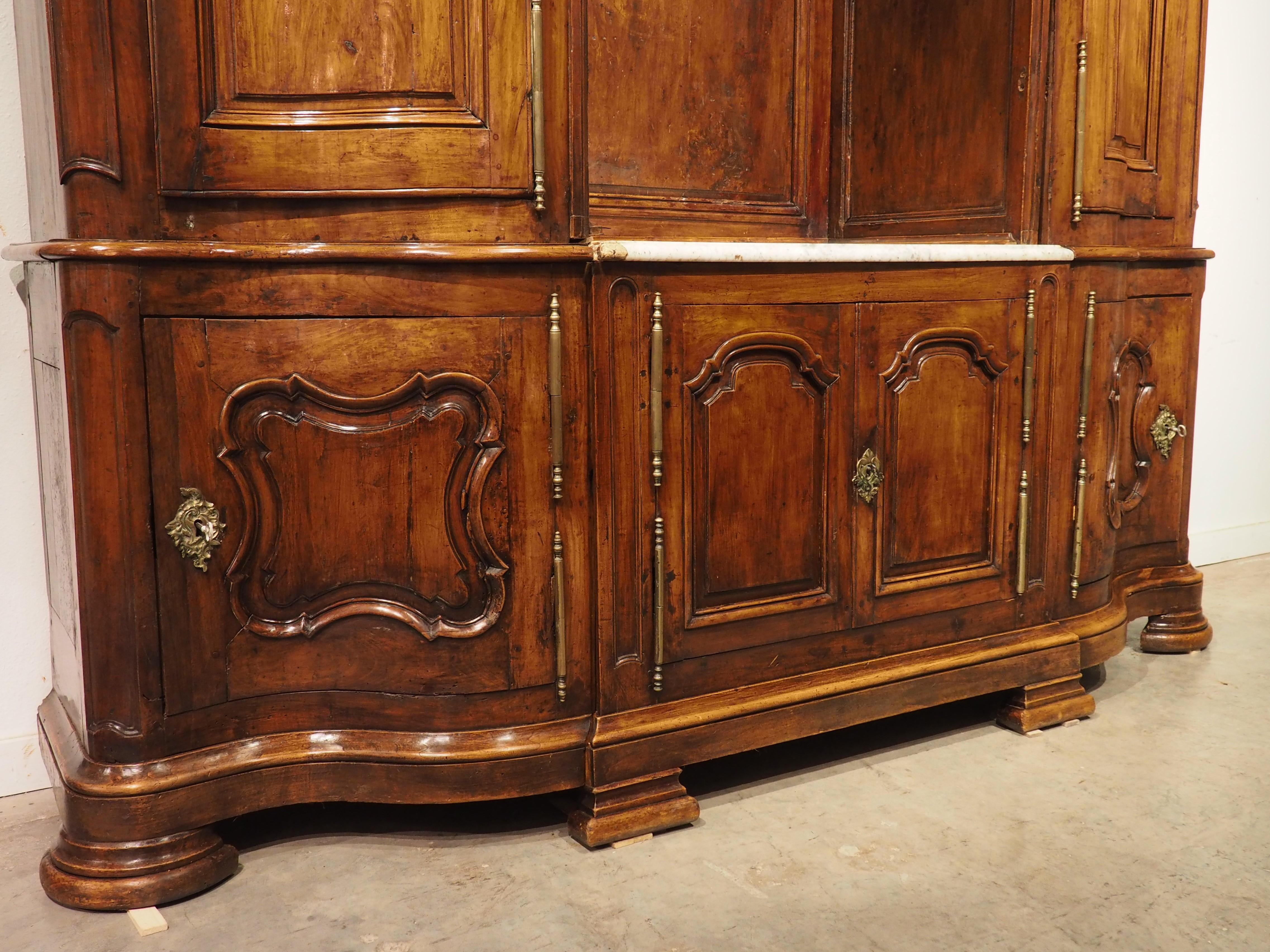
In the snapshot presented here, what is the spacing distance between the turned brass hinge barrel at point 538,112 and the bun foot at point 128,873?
3.93 ft

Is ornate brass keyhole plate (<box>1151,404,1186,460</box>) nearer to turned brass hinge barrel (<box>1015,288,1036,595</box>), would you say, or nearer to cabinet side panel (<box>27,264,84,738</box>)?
turned brass hinge barrel (<box>1015,288,1036,595</box>)

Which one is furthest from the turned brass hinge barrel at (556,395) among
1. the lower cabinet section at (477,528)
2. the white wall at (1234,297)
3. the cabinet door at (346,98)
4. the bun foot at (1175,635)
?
the white wall at (1234,297)

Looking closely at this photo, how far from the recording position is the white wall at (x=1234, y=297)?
386cm

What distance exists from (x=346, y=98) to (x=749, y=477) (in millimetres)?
981

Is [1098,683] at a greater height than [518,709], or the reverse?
[518,709]

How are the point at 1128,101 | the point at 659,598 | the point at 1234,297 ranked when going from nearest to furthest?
1. the point at 659,598
2. the point at 1128,101
3. the point at 1234,297

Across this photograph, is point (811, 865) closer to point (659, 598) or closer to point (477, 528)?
point (659, 598)

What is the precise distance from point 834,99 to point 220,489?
1.80m

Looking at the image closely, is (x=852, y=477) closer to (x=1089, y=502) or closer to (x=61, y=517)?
(x=1089, y=502)

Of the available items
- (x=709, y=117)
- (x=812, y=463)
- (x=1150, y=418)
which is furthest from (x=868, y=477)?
(x=1150, y=418)

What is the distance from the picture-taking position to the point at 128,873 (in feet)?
6.01

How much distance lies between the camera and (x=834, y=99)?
286 centimetres

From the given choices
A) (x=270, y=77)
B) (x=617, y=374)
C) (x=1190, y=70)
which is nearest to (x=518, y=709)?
(x=617, y=374)

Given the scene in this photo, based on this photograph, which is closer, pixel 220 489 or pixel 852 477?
pixel 220 489
